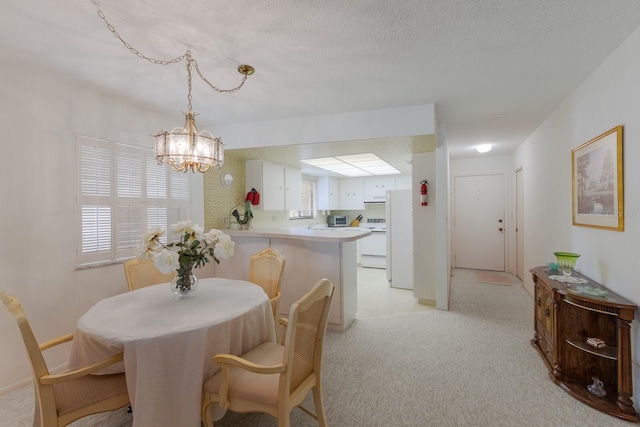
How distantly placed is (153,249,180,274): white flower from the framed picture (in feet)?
9.70

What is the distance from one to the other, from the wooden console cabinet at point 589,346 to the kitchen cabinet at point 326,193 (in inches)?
195

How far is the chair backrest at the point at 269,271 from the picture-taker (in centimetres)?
254

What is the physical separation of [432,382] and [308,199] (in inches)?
203

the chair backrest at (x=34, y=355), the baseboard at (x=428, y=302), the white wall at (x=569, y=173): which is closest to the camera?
the chair backrest at (x=34, y=355)

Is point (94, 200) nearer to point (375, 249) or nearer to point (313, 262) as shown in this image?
point (313, 262)

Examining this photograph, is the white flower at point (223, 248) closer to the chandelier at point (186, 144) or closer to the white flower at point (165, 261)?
the white flower at point (165, 261)

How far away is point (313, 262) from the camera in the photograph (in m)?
3.27

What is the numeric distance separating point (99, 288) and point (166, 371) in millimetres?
1844

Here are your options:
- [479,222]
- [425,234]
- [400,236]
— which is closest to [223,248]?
[425,234]

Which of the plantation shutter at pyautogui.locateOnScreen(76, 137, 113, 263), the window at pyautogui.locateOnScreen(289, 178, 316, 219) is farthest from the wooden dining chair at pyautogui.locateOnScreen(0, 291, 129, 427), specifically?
the window at pyautogui.locateOnScreen(289, 178, 316, 219)

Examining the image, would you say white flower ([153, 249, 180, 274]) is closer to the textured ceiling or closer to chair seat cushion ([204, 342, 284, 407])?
chair seat cushion ([204, 342, 284, 407])

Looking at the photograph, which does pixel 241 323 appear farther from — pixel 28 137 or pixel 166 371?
pixel 28 137

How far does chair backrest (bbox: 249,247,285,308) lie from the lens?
2541mm

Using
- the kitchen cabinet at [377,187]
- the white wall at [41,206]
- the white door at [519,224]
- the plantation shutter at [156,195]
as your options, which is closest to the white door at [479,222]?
the white door at [519,224]
